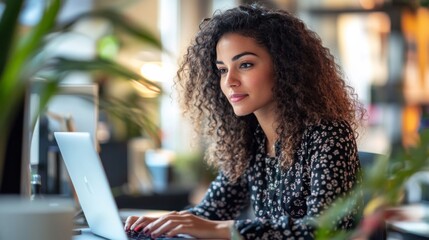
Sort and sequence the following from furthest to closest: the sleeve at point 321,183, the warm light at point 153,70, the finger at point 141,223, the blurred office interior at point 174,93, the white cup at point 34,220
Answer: the warm light at point 153,70
the blurred office interior at point 174,93
the finger at point 141,223
the sleeve at point 321,183
the white cup at point 34,220

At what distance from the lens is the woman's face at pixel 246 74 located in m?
2.35

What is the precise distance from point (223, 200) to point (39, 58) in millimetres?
1626

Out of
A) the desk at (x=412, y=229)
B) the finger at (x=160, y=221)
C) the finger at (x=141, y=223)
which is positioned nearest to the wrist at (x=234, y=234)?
the finger at (x=160, y=221)

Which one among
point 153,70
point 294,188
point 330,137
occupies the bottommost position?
point 294,188

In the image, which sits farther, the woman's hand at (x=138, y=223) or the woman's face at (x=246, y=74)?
the woman's face at (x=246, y=74)

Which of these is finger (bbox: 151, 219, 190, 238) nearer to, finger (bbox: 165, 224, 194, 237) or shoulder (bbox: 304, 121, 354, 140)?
finger (bbox: 165, 224, 194, 237)

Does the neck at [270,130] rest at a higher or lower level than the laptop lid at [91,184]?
higher

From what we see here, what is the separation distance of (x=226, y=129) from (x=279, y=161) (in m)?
0.29

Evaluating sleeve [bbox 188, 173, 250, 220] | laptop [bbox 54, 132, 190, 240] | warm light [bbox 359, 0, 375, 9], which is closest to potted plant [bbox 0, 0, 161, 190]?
laptop [bbox 54, 132, 190, 240]

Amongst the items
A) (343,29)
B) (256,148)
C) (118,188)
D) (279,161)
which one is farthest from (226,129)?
(343,29)

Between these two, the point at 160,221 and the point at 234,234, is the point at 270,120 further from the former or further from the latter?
the point at 234,234

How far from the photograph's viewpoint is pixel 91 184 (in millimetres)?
1970

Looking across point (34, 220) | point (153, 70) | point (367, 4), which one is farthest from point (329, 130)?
point (153, 70)

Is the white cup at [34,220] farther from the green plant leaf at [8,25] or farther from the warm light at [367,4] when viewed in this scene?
the warm light at [367,4]
